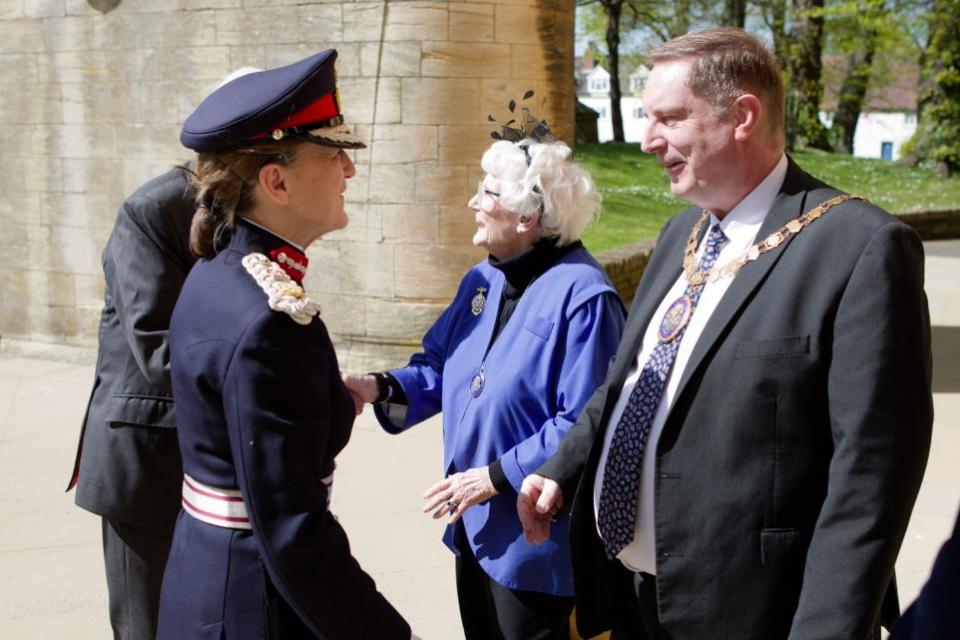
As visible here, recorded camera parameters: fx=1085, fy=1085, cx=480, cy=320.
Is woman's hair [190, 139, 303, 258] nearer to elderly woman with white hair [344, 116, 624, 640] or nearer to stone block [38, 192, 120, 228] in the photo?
elderly woman with white hair [344, 116, 624, 640]

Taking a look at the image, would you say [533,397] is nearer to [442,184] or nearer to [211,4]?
[442,184]

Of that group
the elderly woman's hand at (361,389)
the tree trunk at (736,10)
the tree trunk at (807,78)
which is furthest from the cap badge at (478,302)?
the tree trunk at (736,10)

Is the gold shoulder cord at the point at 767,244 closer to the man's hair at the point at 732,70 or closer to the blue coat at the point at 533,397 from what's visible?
the man's hair at the point at 732,70

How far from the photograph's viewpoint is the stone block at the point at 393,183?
291 inches

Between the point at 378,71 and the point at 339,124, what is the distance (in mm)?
5166

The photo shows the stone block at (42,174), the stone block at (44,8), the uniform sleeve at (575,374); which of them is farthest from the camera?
the stone block at (42,174)

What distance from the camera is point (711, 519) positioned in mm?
2193

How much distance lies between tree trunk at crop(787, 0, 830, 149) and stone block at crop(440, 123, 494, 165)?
26227 mm

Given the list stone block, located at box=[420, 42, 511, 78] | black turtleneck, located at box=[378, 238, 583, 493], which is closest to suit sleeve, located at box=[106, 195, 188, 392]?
black turtleneck, located at box=[378, 238, 583, 493]

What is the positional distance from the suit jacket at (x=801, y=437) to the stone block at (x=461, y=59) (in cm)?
512

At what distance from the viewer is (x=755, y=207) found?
232 cm

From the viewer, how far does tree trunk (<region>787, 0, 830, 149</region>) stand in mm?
31953

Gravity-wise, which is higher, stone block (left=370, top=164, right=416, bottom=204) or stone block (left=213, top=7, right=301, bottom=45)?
stone block (left=213, top=7, right=301, bottom=45)

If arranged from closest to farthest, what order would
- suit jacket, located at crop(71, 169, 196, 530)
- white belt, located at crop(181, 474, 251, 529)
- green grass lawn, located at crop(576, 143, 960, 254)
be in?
white belt, located at crop(181, 474, 251, 529) → suit jacket, located at crop(71, 169, 196, 530) → green grass lawn, located at crop(576, 143, 960, 254)
